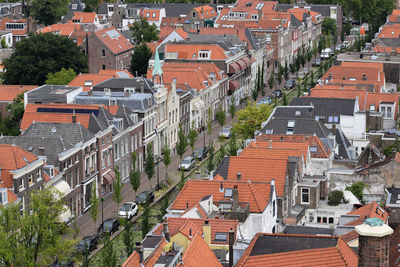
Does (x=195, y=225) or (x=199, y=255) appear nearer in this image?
(x=199, y=255)

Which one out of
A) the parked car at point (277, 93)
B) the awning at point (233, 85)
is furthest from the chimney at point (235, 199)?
the parked car at point (277, 93)

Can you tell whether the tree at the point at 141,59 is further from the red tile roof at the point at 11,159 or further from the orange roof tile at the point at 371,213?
the orange roof tile at the point at 371,213

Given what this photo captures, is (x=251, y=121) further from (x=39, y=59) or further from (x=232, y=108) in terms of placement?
(x=39, y=59)

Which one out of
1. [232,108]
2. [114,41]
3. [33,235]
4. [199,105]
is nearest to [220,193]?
[33,235]

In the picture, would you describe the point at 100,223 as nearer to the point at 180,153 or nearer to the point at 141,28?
the point at 180,153

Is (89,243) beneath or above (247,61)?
beneath

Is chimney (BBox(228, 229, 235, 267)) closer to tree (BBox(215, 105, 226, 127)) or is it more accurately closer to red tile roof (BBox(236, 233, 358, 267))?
red tile roof (BBox(236, 233, 358, 267))
